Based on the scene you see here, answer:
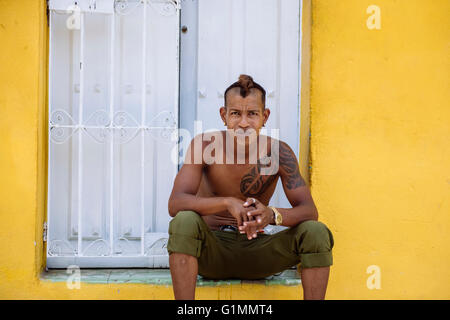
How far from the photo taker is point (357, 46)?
9.64 feet

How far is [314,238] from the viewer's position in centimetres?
229

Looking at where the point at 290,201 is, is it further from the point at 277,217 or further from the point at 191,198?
the point at 191,198

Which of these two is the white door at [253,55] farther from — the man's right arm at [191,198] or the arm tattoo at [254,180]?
the man's right arm at [191,198]

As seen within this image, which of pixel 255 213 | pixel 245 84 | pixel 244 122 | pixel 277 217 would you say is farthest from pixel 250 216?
pixel 245 84

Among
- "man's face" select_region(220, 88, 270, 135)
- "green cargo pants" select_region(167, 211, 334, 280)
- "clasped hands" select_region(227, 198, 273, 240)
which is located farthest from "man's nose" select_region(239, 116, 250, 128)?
"green cargo pants" select_region(167, 211, 334, 280)

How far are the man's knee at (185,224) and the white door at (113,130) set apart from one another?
0.75 metres

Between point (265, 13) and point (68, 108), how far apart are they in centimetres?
142

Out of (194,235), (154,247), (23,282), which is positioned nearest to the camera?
(194,235)

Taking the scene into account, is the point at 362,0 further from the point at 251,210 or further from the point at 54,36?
the point at 54,36

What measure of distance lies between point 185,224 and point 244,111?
0.74m

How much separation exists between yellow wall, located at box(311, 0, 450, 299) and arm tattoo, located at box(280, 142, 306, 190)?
0.93 ft

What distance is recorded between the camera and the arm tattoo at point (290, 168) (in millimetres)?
2602

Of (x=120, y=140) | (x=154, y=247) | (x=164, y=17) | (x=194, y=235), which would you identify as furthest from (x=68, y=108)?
(x=194, y=235)

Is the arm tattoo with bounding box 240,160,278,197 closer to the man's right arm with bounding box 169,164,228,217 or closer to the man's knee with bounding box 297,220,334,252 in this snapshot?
the man's right arm with bounding box 169,164,228,217
